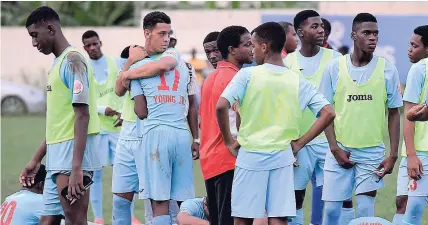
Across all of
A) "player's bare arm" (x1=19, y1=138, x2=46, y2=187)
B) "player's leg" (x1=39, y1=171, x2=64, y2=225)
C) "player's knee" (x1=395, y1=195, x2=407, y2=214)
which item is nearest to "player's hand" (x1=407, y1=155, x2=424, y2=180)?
"player's knee" (x1=395, y1=195, x2=407, y2=214)

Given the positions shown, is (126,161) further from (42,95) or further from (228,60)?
(42,95)

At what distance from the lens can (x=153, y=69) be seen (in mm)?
9148

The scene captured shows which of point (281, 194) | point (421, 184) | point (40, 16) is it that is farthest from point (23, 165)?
point (281, 194)

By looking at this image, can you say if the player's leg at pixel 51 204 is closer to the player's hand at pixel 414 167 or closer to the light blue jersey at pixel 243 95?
the light blue jersey at pixel 243 95

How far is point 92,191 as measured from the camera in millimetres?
11703

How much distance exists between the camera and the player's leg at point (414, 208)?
915 centimetres

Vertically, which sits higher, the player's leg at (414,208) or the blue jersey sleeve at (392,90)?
the blue jersey sleeve at (392,90)

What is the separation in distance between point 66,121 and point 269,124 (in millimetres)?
1640

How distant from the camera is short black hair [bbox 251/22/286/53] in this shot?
806 cm

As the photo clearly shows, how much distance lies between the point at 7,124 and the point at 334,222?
65.3 ft

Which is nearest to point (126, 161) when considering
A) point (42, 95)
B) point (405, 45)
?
point (405, 45)

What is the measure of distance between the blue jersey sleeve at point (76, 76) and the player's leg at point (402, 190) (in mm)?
3074

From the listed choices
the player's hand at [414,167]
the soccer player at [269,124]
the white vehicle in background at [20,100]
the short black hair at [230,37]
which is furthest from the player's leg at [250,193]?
the white vehicle in background at [20,100]

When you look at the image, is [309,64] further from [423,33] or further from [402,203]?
[402,203]
